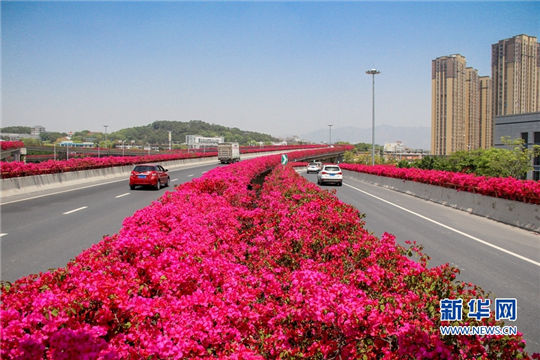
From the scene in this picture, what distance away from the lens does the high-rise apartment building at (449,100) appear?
507 feet

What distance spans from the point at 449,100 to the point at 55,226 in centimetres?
16583

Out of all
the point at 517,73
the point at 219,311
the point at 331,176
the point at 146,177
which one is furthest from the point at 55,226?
the point at 517,73

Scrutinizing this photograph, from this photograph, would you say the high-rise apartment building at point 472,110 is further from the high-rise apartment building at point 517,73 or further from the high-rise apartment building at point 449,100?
the high-rise apartment building at point 517,73

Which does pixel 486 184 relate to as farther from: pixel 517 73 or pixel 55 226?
pixel 517 73

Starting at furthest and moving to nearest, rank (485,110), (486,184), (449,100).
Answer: (485,110) → (449,100) → (486,184)

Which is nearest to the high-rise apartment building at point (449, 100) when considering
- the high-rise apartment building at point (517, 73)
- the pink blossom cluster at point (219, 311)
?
the high-rise apartment building at point (517, 73)

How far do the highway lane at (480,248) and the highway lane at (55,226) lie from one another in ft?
28.1

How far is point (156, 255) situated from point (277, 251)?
6.15 feet

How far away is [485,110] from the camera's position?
158 metres

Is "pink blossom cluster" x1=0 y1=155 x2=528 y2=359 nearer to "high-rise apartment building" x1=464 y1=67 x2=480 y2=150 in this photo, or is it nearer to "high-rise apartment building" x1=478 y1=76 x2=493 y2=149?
"high-rise apartment building" x1=464 y1=67 x2=480 y2=150

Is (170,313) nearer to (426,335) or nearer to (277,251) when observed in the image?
(426,335)

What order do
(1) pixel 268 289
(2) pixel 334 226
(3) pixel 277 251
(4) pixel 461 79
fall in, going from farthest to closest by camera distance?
1. (4) pixel 461 79
2. (2) pixel 334 226
3. (3) pixel 277 251
4. (1) pixel 268 289

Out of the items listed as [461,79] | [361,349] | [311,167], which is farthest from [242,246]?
[461,79]

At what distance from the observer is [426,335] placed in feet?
10.8
